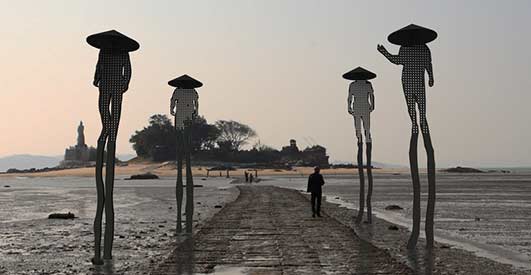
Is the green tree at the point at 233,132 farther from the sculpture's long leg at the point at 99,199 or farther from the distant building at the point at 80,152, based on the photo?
the sculpture's long leg at the point at 99,199

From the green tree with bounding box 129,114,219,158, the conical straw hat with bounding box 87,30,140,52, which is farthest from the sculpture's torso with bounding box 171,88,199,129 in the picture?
the green tree with bounding box 129,114,219,158

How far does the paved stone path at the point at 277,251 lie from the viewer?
10.1m

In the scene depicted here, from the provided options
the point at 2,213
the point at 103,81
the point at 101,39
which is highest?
the point at 101,39

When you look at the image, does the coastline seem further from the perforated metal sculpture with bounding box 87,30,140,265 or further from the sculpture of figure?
the sculpture of figure

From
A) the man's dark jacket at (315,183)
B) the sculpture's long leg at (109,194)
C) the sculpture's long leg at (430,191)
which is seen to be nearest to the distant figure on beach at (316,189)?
the man's dark jacket at (315,183)

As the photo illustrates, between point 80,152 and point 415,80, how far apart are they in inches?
6859

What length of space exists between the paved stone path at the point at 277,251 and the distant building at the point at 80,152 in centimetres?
16238

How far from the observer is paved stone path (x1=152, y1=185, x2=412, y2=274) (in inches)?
398

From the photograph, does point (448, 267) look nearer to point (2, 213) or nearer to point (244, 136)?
point (2, 213)

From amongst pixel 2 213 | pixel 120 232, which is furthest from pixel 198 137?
pixel 120 232

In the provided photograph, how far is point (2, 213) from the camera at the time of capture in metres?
26.1

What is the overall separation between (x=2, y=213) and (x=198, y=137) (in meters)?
111

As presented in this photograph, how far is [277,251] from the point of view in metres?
12.0

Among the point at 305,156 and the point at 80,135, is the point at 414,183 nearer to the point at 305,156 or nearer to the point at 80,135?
the point at 305,156
